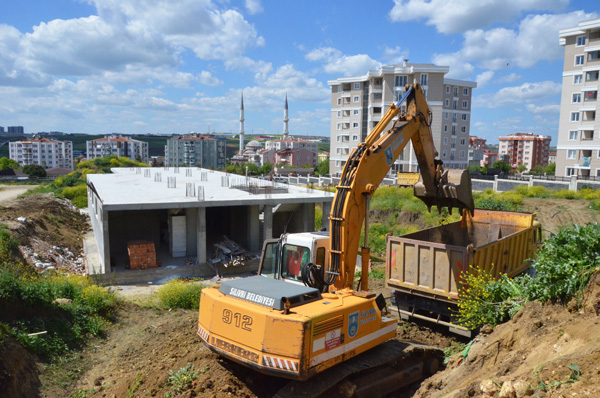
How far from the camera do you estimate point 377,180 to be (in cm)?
934

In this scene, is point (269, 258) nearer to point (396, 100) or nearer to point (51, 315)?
point (51, 315)

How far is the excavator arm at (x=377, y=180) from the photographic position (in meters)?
8.53

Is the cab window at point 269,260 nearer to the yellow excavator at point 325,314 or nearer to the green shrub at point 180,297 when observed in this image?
the yellow excavator at point 325,314

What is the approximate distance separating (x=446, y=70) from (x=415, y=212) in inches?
1514

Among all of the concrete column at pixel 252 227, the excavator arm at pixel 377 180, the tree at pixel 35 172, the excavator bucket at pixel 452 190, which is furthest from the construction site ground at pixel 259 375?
the tree at pixel 35 172

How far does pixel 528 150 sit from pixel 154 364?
15410 cm

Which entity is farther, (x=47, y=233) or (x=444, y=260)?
(x=47, y=233)

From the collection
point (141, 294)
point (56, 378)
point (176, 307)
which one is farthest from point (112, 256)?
point (56, 378)

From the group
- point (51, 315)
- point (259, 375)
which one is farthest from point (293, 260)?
point (51, 315)

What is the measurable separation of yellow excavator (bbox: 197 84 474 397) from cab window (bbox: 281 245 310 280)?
2cm

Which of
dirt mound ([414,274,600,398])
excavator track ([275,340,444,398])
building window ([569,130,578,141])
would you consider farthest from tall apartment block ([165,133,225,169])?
dirt mound ([414,274,600,398])

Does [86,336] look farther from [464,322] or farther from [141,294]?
[464,322]

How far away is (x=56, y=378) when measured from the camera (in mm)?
9125

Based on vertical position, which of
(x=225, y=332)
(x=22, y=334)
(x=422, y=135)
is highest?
(x=422, y=135)
